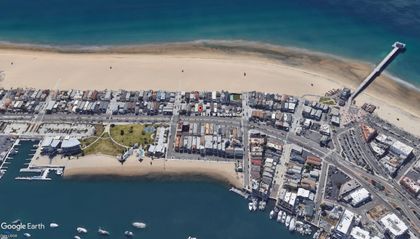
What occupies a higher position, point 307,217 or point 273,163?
point 273,163

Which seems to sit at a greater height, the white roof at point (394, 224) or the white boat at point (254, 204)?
the white boat at point (254, 204)

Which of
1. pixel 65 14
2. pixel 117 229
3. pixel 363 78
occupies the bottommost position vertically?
pixel 117 229

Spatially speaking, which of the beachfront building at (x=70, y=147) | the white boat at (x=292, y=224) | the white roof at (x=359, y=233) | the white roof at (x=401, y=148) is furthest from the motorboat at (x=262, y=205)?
the beachfront building at (x=70, y=147)

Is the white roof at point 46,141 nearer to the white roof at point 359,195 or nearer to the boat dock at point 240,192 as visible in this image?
the boat dock at point 240,192

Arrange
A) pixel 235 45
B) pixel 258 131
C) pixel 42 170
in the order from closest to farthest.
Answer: pixel 42 170
pixel 258 131
pixel 235 45

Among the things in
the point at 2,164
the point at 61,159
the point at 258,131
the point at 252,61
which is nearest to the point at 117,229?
the point at 61,159

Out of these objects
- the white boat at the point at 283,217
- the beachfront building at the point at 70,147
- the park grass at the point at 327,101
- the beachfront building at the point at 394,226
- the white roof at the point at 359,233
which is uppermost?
the park grass at the point at 327,101

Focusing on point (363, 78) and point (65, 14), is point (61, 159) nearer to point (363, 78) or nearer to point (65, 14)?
point (65, 14)

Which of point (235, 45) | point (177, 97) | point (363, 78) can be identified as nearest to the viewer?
point (177, 97)

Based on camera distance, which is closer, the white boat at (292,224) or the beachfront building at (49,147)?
the white boat at (292,224)
